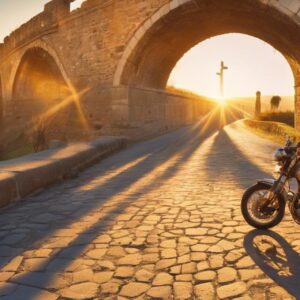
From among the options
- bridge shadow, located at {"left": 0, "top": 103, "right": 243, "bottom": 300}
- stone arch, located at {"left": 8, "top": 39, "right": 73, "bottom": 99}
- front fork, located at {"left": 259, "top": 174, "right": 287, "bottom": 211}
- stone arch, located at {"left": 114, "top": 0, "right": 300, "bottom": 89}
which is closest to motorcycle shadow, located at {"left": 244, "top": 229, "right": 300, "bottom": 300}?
front fork, located at {"left": 259, "top": 174, "right": 287, "bottom": 211}

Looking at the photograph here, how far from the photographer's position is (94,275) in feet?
8.52

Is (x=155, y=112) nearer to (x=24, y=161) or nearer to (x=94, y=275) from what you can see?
(x=24, y=161)

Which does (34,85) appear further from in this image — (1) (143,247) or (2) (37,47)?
(1) (143,247)

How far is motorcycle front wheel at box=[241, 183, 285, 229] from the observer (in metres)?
3.56

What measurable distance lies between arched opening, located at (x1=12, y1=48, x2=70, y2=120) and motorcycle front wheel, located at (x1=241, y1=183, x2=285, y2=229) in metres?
16.3

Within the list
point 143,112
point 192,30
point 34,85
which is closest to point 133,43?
point 192,30

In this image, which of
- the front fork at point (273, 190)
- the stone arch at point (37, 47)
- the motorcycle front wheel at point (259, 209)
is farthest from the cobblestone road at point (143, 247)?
the stone arch at point (37, 47)

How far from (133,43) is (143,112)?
291 cm

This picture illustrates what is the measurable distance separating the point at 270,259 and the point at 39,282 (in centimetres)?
178

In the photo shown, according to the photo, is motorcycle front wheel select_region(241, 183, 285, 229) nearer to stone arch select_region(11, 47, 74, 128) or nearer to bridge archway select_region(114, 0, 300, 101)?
bridge archway select_region(114, 0, 300, 101)

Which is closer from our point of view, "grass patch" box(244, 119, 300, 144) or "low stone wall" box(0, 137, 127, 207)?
"low stone wall" box(0, 137, 127, 207)

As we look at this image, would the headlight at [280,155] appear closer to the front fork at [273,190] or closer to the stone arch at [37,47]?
the front fork at [273,190]

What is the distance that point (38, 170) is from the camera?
18.8 feet

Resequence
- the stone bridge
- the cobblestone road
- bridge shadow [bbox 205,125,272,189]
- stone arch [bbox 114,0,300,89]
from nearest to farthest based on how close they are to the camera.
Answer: the cobblestone road → bridge shadow [bbox 205,125,272,189] → stone arch [bbox 114,0,300,89] → the stone bridge
